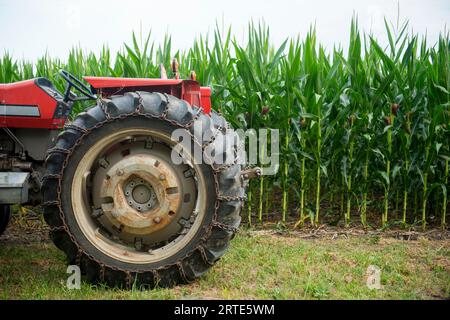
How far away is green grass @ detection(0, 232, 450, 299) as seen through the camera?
315cm

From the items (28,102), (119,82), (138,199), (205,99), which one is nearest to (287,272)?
(138,199)

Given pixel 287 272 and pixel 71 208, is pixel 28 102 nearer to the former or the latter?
pixel 71 208

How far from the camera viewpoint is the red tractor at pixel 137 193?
3078 mm

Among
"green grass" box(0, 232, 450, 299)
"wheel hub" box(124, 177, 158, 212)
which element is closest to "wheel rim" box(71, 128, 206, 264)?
"wheel hub" box(124, 177, 158, 212)

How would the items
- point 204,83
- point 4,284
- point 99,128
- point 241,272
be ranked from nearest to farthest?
point 99,128 → point 4,284 → point 241,272 → point 204,83

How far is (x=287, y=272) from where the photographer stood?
3.72 meters

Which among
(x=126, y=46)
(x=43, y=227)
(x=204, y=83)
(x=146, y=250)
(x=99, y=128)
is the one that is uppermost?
(x=126, y=46)

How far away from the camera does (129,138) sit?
129 inches

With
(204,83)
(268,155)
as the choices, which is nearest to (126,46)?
(204,83)

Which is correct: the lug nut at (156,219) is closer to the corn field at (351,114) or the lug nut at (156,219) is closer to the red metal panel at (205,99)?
the red metal panel at (205,99)

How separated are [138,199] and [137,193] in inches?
1.6

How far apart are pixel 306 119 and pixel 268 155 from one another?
0.59 meters

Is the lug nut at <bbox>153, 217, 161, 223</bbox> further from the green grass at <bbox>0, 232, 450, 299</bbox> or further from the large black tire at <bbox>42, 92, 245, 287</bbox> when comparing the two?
the green grass at <bbox>0, 232, 450, 299</bbox>

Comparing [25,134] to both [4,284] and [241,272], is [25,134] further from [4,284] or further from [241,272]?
[241,272]
